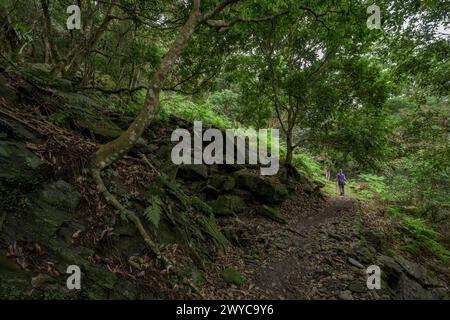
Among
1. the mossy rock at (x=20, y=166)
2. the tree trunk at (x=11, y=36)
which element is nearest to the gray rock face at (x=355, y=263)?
the mossy rock at (x=20, y=166)

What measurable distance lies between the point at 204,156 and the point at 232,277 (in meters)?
4.92

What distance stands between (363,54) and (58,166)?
482 inches

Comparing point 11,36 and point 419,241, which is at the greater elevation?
point 11,36

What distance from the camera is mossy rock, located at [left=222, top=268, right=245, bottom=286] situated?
16.9 feet

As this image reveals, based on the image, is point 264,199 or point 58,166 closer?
point 58,166

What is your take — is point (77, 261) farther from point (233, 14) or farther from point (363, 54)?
point (363, 54)

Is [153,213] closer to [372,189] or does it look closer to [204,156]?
[204,156]

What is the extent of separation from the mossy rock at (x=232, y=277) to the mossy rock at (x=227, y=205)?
8.72 ft

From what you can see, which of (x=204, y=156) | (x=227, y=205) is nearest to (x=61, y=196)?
(x=227, y=205)

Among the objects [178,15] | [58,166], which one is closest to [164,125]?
[178,15]

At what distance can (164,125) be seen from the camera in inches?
375

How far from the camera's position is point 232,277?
5195 millimetres

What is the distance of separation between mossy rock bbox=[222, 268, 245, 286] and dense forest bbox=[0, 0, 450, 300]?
0.02m

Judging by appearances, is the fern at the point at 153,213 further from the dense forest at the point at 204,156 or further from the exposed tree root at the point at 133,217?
the exposed tree root at the point at 133,217
